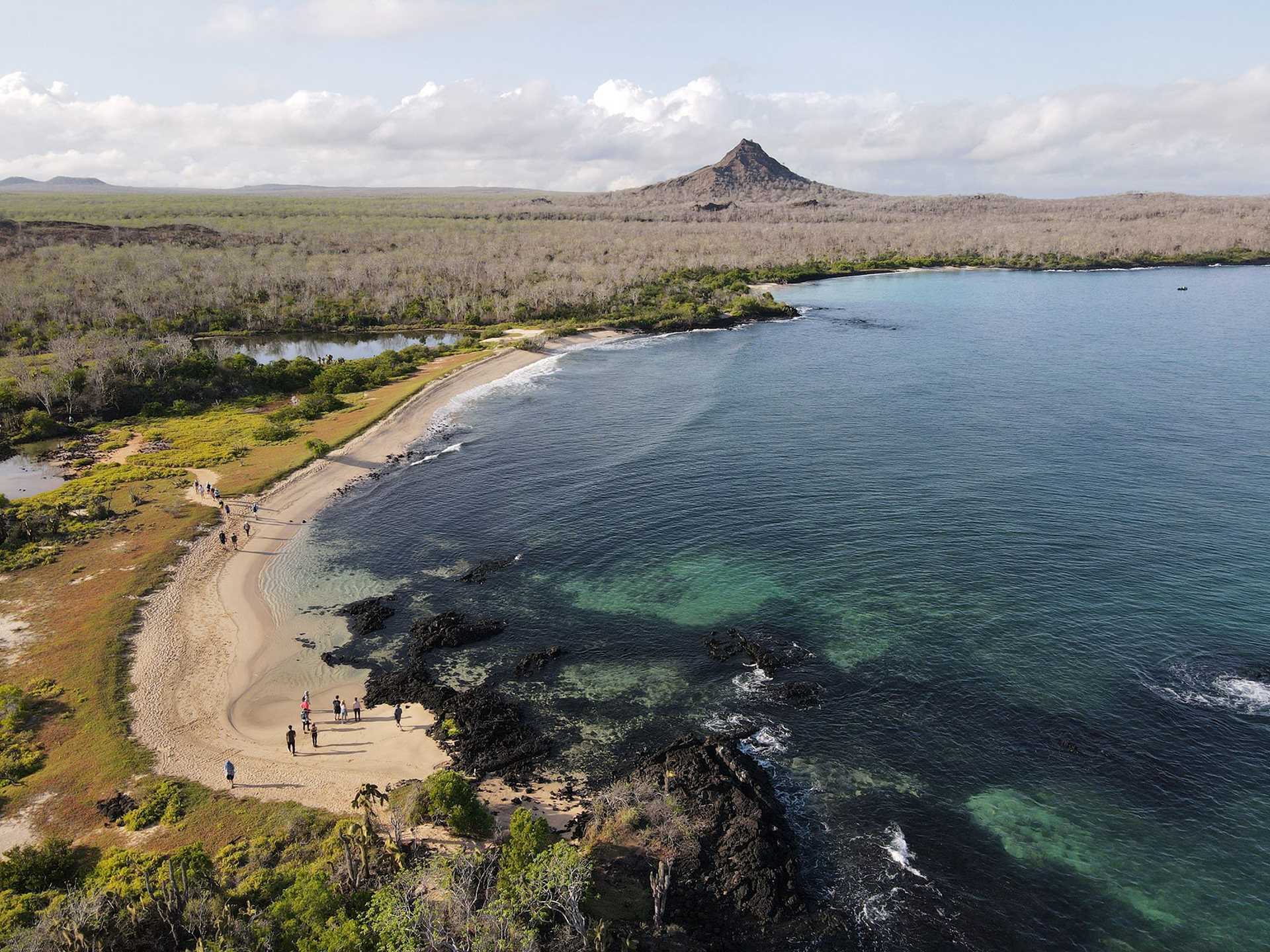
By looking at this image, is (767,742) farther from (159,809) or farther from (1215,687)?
(159,809)

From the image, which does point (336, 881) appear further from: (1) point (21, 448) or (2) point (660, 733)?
(1) point (21, 448)

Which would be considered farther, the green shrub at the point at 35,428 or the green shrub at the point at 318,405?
the green shrub at the point at 318,405

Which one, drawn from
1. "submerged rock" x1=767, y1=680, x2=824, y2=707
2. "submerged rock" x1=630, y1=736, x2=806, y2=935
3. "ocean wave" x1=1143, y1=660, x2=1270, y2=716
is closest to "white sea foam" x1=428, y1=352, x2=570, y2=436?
"submerged rock" x1=767, y1=680, x2=824, y2=707

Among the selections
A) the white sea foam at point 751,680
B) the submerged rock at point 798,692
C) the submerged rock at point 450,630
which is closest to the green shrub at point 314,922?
the submerged rock at point 450,630

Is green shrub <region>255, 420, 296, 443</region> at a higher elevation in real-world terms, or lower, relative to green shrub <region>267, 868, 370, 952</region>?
higher

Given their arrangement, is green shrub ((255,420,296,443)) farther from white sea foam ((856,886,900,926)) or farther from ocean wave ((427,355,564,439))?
white sea foam ((856,886,900,926))

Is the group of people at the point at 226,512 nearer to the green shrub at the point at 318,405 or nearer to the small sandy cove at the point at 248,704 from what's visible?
the small sandy cove at the point at 248,704

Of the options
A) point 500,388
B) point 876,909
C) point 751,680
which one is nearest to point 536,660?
point 751,680
